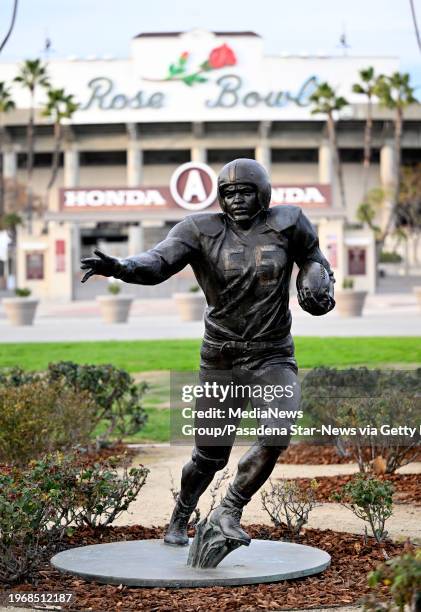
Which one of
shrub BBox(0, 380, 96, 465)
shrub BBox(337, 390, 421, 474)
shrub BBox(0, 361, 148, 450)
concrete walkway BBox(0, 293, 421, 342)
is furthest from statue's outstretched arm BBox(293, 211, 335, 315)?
concrete walkway BBox(0, 293, 421, 342)

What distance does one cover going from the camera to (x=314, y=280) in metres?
6.29

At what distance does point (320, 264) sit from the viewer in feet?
21.2

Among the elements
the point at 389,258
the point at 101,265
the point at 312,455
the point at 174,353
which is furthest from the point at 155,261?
the point at 389,258

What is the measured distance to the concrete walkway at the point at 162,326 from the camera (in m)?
29.0

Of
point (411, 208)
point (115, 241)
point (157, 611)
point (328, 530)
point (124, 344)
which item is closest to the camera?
point (157, 611)

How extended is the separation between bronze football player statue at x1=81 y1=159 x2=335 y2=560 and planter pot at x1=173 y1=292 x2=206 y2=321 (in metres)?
27.8

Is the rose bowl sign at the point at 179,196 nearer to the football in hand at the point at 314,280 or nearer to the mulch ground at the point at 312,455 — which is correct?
the mulch ground at the point at 312,455

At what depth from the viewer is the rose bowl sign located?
185 feet

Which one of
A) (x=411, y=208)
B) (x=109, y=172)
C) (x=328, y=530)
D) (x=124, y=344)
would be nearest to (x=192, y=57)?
(x=109, y=172)

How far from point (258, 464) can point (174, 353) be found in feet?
57.7

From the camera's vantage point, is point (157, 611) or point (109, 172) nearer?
point (157, 611)

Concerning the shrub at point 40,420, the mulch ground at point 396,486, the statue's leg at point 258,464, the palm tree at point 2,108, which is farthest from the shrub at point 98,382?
the palm tree at point 2,108

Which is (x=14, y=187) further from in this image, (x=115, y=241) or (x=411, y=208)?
(x=411, y=208)

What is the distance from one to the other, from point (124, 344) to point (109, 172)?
2640 inches
